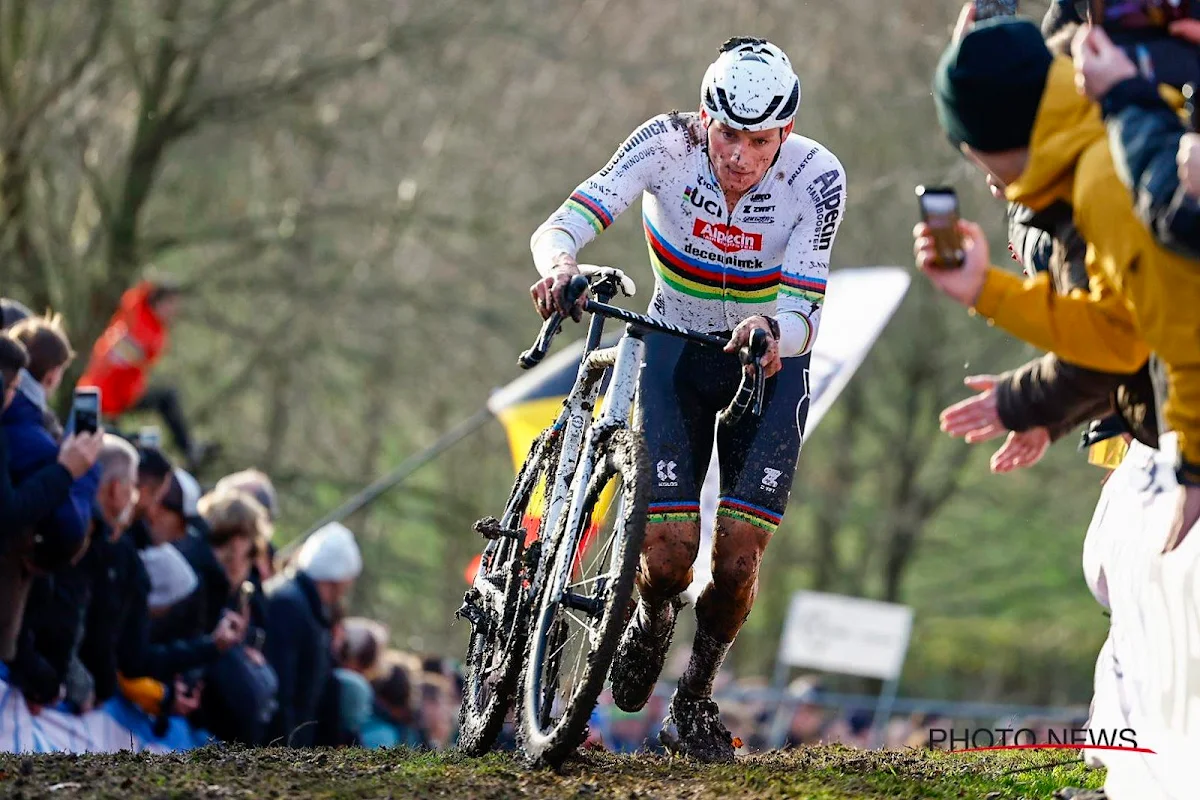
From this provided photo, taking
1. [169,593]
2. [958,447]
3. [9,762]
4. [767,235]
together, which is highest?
[958,447]

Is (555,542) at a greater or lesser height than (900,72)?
lesser

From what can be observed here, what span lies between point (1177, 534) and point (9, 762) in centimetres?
381

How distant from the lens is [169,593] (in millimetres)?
8930

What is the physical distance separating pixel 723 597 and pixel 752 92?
1.95 meters

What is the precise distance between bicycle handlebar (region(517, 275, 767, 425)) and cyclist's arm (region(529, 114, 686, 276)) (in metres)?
0.51

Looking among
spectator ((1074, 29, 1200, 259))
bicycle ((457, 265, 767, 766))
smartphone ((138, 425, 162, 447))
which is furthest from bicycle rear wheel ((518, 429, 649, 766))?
smartphone ((138, 425, 162, 447))

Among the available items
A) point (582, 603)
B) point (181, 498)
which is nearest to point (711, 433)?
point (582, 603)

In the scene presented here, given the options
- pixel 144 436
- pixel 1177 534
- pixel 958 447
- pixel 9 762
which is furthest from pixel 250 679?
pixel 958 447

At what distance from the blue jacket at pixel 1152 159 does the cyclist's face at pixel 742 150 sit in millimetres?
2102

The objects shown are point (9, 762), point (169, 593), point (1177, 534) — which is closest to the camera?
point (1177, 534)

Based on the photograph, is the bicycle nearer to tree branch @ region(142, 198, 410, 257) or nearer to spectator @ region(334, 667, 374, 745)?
spectator @ region(334, 667, 374, 745)

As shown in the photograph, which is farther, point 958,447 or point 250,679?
point 958,447

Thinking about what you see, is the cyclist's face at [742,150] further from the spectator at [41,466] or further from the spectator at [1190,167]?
the spectator at [41,466]

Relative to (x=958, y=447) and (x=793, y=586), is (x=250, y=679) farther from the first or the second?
(x=793, y=586)
